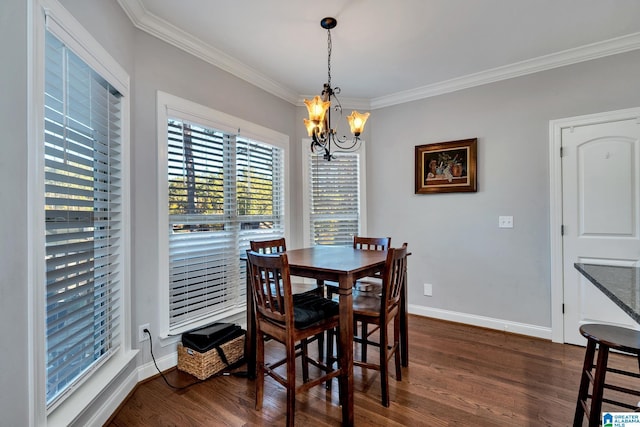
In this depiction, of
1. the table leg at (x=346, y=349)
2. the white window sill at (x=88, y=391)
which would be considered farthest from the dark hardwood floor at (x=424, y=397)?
the white window sill at (x=88, y=391)

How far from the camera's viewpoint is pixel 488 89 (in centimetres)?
317

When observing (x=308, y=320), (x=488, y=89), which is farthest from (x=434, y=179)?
(x=308, y=320)

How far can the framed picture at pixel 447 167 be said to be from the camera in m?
3.25

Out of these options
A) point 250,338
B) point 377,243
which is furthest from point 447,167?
point 250,338

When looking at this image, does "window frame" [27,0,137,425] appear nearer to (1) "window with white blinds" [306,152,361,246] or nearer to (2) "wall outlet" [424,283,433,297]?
(1) "window with white blinds" [306,152,361,246]

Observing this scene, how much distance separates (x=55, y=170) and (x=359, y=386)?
7.23 ft

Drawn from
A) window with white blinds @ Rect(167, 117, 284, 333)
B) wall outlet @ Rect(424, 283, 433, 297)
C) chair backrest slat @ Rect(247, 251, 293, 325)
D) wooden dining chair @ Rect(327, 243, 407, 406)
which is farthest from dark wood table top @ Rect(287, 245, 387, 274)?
wall outlet @ Rect(424, 283, 433, 297)

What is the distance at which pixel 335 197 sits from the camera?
3873 mm

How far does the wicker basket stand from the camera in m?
2.21

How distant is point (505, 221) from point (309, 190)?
86.2 inches

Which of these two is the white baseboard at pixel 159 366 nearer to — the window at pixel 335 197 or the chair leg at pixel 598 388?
the window at pixel 335 197

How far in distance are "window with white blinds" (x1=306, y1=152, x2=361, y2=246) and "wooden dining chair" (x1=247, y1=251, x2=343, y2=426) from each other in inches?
73.9

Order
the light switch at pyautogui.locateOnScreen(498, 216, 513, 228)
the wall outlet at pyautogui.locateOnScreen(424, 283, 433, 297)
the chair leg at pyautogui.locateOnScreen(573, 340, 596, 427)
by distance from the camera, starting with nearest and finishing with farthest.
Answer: the chair leg at pyautogui.locateOnScreen(573, 340, 596, 427), the light switch at pyautogui.locateOnScreen(498, 216, 513, 228), the wall outlet at pyautogui.locateOnScreen(424, 283, 433, 297)
